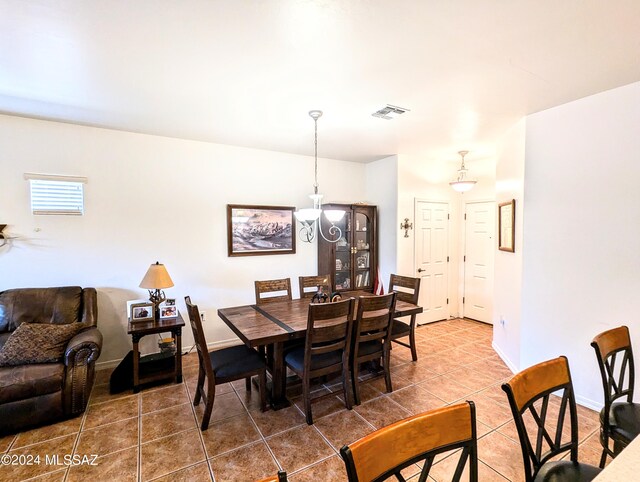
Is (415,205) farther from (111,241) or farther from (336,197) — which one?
(111,241)

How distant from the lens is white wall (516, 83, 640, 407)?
2477 mm

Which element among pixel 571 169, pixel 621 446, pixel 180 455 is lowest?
pixel 180 455

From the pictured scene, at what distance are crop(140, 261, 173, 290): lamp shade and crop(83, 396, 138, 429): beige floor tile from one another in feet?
3.43

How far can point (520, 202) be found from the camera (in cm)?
329

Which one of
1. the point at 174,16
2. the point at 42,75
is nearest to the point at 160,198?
Result: the point at 42,75

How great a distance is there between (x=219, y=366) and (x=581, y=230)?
10.8 ft

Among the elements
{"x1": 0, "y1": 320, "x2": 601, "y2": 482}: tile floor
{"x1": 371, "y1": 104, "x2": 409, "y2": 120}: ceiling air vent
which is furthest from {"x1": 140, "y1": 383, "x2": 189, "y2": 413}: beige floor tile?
{"x1": 371, "y1": 104, "x2": 409, "y2": 120}: ceiling air vent

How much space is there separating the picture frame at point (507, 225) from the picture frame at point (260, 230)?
2.71 metres

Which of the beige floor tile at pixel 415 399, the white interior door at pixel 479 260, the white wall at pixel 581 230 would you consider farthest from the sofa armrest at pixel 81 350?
the white interior door at pixel 479 260

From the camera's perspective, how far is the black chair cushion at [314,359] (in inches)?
102

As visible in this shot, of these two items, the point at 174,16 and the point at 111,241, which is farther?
the point at 111,241

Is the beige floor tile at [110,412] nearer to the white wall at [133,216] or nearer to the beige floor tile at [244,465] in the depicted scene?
the white wall at [133,216]

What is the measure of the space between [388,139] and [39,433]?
14.1 ft

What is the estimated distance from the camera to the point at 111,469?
2.02 metres
